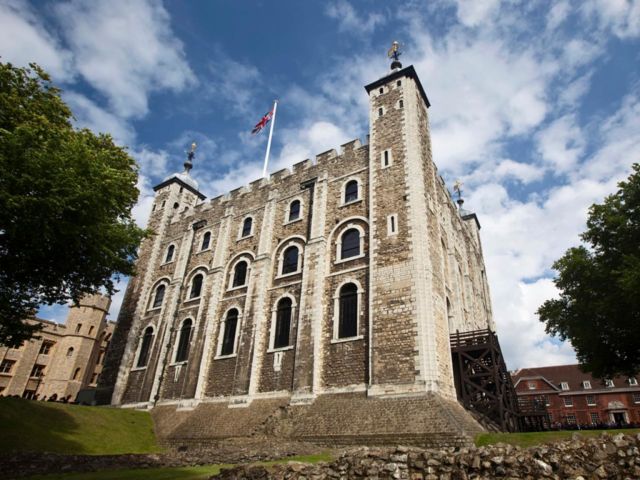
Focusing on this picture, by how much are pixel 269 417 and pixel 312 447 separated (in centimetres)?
382

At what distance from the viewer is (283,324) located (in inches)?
842

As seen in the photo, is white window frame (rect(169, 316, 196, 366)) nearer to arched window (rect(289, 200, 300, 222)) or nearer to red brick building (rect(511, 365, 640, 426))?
arched window (rect(289, 200, 300, 222))

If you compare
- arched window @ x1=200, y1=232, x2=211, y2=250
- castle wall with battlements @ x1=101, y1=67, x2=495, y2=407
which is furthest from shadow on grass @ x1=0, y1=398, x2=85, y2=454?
arched window @ x1=200, y1=232, x2=211, y2=250

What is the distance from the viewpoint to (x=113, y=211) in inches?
621

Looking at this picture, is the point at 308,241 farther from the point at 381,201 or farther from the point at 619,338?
the point at 619,338

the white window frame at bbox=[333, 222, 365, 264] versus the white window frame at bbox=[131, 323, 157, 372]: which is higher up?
the white window frame at bbox=[333, 222, 365, 264]

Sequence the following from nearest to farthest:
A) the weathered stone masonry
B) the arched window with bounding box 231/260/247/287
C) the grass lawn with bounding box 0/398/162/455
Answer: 1. the grass lawn with bounding box 0/398/162/455
2. the weathered stone masonry
3. the arched window with bounding box 231/260/247/287

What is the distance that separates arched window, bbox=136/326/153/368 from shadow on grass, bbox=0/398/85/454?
6.91 m

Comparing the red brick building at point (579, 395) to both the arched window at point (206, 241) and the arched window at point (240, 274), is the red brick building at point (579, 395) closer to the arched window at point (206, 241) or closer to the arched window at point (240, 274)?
the arched window at point (240, 274)

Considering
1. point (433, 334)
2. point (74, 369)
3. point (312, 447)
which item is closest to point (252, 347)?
point (312, 447)

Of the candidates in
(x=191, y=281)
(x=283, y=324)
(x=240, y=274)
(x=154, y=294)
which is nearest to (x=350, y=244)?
(x=283, y=324)

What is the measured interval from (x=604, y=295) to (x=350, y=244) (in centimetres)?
1228

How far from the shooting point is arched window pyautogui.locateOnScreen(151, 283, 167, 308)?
2928cm

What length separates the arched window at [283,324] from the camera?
68.7 feet
